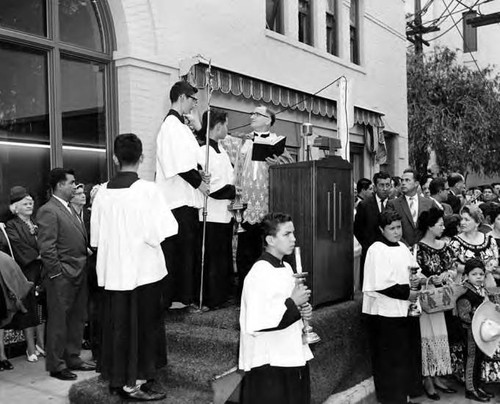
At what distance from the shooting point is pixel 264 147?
5.98m

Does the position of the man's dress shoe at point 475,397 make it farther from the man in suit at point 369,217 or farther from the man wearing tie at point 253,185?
the man wearing tie at point 253,185

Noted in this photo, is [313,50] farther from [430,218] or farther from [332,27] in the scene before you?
[430,218]

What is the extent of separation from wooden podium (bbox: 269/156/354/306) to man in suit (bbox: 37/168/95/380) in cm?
186

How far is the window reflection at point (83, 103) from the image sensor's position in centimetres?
729

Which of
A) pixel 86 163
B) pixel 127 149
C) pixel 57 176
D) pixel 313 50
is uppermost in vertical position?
pixel 313 50

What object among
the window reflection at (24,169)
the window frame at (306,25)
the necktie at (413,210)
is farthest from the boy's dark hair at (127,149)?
the window frame at (306,25)

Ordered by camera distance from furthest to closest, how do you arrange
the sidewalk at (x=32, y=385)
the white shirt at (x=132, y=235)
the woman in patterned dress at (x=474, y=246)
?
the woman in patterned dress at (x=474, y=246), the sidewalk at (x=32, y=385), the white shirt at (x=132, y=235)

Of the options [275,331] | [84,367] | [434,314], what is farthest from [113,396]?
[434,314]

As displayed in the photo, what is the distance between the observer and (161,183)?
18.3ft

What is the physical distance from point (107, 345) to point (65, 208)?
172 cm

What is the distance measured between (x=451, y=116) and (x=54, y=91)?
15.9 metres

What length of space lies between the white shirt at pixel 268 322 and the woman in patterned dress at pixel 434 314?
2096mm

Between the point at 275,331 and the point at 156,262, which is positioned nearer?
the point at 275,331

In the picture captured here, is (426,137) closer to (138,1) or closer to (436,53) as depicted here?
(436,53)
